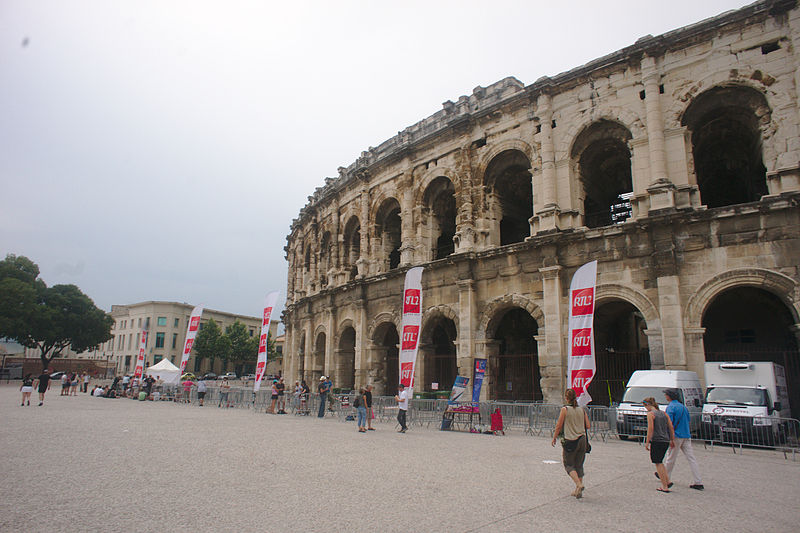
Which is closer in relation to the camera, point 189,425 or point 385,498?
point 385,498

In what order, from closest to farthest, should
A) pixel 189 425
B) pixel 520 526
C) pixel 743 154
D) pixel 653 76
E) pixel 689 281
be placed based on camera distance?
pixel 520 526
pixel 189 425
pixel 689 281
pixel 653 76
pixel 743 154

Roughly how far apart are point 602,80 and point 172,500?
59.3 ft

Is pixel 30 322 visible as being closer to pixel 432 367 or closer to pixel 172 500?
pixel 432 367

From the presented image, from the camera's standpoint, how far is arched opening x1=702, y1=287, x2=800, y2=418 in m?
18.4

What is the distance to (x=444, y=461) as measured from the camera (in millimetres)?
8945

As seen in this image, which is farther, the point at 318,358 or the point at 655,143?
the point at 318,358

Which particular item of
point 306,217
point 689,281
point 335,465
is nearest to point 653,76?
point 689,281

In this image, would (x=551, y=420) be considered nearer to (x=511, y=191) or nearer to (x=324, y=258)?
(x=511, y=191)

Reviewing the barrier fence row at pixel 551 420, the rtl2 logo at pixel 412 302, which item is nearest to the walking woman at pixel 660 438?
the barrier fence row at pixel 551 420

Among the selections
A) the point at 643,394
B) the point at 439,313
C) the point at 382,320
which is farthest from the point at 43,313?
the point at 643,394

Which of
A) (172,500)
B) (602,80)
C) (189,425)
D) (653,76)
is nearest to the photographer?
(172,500)

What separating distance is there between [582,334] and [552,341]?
11.6 feet

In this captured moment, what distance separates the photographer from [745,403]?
39.8 ft

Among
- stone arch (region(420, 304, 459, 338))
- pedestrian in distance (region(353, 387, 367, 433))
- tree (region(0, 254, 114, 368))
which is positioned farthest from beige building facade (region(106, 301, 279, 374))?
pedestrian in distance (region(353, 387, 367, 433))
